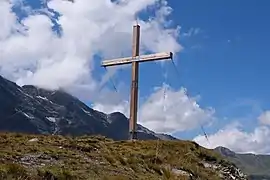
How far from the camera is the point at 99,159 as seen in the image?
56.2 feet

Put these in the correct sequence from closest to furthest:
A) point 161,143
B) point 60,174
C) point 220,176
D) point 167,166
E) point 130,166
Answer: point 60,174, point 130,166, point 167,166, point 220,176, point 161,143

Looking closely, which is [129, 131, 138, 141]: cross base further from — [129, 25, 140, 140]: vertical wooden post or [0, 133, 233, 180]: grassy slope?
[0, 133, 233, 180]: grassy slope

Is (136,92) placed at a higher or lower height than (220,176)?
higher

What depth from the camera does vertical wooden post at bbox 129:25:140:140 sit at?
81.7 ft

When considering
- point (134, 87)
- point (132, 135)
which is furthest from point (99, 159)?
point (134, 87)

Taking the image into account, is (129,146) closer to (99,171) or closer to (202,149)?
(202,149)

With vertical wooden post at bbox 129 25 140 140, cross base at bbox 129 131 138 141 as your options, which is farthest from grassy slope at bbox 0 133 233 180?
vertical wooden post at bbox 129 25 140 140

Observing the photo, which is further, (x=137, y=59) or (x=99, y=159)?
(x=137, y=59)

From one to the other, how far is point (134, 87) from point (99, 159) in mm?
8447

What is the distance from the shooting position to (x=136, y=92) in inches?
987

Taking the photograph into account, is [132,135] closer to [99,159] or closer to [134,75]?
[134,75]

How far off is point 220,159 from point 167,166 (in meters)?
6.01

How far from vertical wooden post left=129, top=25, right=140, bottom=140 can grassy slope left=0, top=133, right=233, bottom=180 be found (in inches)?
51.1

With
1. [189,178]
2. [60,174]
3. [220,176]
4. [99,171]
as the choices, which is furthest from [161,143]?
[60,174]
